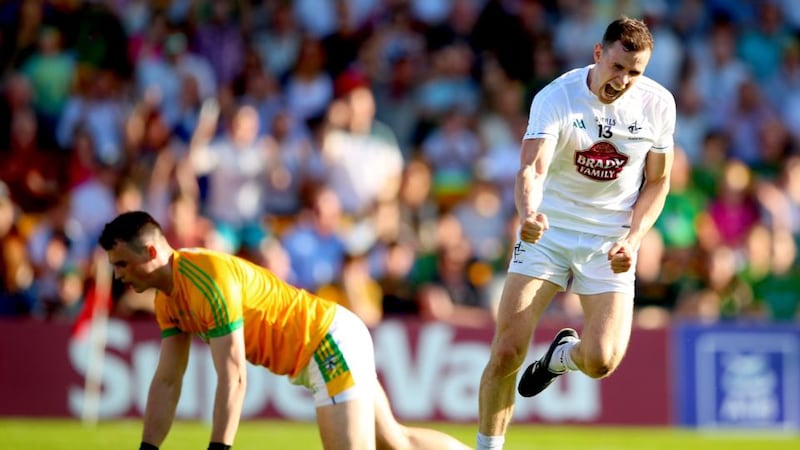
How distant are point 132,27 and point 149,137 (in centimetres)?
211

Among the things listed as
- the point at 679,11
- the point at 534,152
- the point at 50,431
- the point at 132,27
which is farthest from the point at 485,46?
the point at 534,152

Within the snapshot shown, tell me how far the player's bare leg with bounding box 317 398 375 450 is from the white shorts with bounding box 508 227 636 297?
5.13ft

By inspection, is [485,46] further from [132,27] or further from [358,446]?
[358,446]

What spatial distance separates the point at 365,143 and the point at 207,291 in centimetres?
887

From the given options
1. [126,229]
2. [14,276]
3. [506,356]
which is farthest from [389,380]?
[126,229]

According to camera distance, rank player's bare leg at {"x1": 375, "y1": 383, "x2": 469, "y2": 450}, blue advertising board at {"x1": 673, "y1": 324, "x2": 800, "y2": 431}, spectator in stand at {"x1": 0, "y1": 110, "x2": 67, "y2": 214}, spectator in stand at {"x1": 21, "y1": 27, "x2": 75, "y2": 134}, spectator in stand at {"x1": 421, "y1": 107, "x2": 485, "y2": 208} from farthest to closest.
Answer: spectator in stand at {"x1": 21, "y1": 27, "x2": 75, "y2": 134} < spectator in stand at {"x1": 421, "y1": 107, "x2": 485, "y2": 208} < spectator in stand at {"x1": 0, "y1": 110, "x2": 67, "y2": 214} < blue advertising board at {"x1": 673, "y1": 324, "x2": 800, "y2": 431} < player's bare leg at {"x1": 375, "y1": 383, "x2": 469, "y2": 450}

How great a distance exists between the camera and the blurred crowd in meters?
16.2

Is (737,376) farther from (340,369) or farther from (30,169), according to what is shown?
(340,369)

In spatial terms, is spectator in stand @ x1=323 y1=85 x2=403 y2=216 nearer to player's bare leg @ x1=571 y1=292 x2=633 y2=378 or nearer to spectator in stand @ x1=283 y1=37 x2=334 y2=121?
spectator in stand @ x1=283 y1=37 x2=334 y2=121

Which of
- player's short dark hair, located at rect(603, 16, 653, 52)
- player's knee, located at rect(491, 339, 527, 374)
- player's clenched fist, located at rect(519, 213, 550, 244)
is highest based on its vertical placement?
player's short dark hair, located at rect(603, 16, 653, 52)

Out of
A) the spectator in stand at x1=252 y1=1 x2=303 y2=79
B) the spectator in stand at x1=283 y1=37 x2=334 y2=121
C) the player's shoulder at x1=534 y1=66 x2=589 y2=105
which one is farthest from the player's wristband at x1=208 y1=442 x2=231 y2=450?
the spectator in stand at x1=252 y1=1 x2=303 y2=79

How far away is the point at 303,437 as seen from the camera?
1448 centimetres

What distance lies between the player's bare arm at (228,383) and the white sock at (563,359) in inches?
97.3

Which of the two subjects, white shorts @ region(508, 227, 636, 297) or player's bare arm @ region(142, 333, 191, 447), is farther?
white shorts @ region(508, 227, 636, 297)
